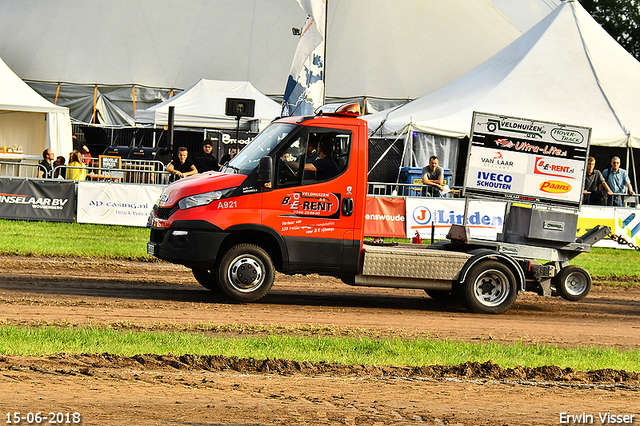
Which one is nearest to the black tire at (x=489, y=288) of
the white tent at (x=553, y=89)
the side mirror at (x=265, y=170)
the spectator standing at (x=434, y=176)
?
the side mirror at (x=265, y=170)

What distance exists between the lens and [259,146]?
1023cm

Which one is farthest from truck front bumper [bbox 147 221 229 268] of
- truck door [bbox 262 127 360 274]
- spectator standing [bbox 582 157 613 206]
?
spectator standing [bbox 582 157 613 206]

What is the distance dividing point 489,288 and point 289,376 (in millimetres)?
5229

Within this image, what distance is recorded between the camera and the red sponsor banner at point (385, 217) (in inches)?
701

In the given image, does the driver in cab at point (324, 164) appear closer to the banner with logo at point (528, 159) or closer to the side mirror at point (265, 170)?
the side mirror at point (265, 170)

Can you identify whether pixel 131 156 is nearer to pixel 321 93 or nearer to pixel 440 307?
pixel 321 93

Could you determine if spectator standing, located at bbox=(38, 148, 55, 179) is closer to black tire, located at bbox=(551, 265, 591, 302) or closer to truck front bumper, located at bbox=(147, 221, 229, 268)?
truck front bumper, located at bbox=(147, 221, 229, 268)

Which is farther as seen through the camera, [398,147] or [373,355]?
[398,147]

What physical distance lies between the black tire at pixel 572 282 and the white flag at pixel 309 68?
7886 mm

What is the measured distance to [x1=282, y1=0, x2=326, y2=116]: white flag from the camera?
17359 mm

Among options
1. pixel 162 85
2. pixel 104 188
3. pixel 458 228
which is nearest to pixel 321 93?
pixel 104 188

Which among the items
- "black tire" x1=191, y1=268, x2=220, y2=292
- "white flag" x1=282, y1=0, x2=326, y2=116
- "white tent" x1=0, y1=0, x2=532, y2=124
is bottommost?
A: "black tire" x1=191, y1=268, x2=220, y2=292

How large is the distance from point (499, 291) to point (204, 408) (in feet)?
21.4

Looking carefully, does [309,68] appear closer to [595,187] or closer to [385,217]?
[385,217]
